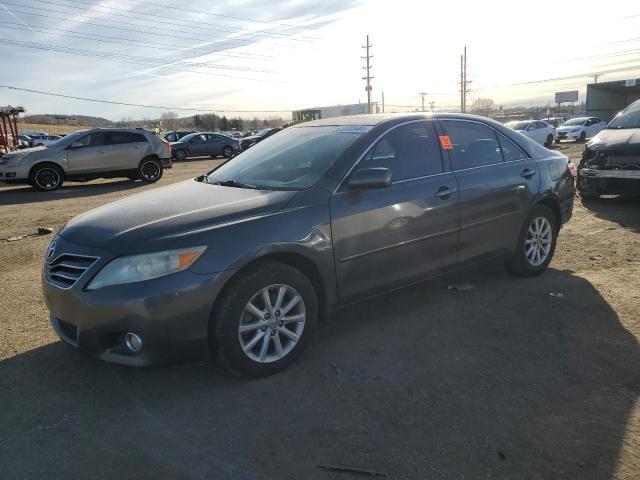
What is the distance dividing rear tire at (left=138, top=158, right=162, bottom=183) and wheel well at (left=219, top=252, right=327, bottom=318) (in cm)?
1357

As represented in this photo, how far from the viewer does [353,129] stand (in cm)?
418

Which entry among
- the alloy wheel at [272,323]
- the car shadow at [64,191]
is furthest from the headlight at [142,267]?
the car shadow at [64,191]

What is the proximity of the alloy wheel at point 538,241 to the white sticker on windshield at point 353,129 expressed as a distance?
208 centimetres

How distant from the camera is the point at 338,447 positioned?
2658mm

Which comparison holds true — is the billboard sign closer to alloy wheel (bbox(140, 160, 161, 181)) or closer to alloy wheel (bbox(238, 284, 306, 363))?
alloy wheel (bbox(140, 160, 161, 181))

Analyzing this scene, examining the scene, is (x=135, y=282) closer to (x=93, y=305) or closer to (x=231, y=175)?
(x=93, y=305)

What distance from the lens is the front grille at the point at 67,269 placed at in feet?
10.2

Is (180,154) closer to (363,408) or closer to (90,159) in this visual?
(90,159)

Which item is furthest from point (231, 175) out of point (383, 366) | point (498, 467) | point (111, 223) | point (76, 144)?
point (76, 144)

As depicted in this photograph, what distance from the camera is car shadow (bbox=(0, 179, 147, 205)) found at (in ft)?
42.4

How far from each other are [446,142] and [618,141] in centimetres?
535

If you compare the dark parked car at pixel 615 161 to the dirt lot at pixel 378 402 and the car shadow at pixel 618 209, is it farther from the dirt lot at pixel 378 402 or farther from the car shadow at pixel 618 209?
the dirt lot at pixel 378 402

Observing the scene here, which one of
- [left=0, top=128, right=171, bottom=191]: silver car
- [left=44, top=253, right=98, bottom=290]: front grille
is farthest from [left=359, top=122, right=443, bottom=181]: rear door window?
[left=0, top=128, right=171, bottom=191]: silver car

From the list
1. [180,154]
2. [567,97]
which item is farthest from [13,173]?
[567,97]
